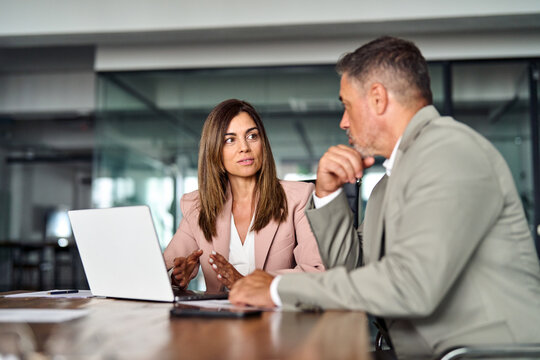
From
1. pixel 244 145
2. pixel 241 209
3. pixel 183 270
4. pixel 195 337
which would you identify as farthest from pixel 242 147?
pixel 195 337

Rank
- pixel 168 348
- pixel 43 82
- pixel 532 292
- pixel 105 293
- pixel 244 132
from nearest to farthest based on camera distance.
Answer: pixel 168 348 < pixel 532 292 < pixel 105 293 < pixel 244 132 < pixel 43 82

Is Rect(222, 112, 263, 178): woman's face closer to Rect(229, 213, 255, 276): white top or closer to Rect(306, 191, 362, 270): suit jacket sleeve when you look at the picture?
Rect(229, 213, 255, 276): white top

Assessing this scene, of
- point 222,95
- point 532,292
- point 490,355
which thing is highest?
point 222,95

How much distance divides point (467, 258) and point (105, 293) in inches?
45.8

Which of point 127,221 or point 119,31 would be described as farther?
point 119,31

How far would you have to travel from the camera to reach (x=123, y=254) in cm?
157

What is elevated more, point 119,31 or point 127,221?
point 119,31

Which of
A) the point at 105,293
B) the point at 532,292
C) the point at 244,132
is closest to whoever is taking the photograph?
the point at 532,292

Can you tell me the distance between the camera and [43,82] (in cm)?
745

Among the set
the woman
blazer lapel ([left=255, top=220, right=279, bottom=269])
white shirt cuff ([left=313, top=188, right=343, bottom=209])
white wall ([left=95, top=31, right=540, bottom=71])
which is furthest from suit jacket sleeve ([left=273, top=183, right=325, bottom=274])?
white wall ([left=95, top=31, right=540, bottom=71])

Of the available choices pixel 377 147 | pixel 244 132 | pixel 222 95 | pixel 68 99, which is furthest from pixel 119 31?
pixel 377 147

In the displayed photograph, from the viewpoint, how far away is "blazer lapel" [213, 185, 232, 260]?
7.59ft

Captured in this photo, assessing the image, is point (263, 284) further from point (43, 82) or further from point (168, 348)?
point (43, 82)

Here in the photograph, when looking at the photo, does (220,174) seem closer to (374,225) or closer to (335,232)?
(335,232)
